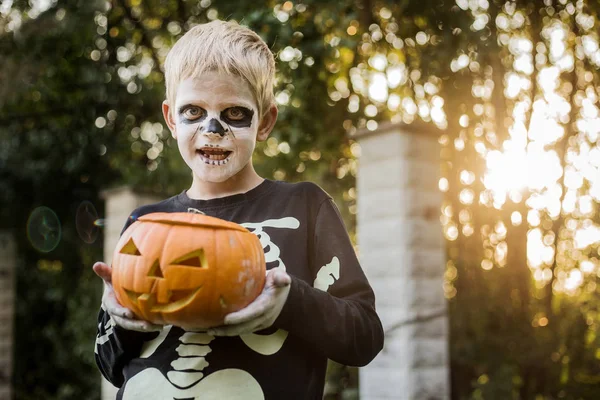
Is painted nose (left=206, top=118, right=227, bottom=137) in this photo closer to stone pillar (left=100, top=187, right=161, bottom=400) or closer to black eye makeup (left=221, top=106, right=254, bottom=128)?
black eye makeup (left=221, top=106, right=254, bottom=128)

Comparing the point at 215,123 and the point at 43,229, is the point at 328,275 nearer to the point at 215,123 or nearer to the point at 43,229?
the point at 215,123

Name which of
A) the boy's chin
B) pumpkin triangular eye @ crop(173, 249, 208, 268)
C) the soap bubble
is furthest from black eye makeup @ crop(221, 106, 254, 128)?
the soap bubble

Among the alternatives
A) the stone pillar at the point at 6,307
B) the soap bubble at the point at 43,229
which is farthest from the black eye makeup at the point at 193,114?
the stone pillar at the point at 6,307

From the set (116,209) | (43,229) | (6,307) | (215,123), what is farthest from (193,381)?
(6,307)

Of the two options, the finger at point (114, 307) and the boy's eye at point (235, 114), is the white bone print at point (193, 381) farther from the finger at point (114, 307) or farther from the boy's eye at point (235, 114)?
the boy's eye at point (235, 114)

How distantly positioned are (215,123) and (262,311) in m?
0.49

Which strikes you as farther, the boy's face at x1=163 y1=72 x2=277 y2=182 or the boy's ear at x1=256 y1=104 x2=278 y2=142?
the boy's ear at x1=256 y1=104 x2=278 y2=142

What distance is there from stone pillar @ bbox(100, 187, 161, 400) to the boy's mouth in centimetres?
373

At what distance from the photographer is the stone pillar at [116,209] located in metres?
5.24

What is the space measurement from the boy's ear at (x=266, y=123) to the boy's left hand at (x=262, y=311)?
0.49m

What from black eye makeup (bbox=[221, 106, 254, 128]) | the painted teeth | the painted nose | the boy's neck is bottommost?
the boy's neck

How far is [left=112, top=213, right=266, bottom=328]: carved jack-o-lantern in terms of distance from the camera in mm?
1340

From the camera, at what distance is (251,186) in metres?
1.67

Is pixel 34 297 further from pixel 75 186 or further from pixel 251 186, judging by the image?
pixel 251 186
